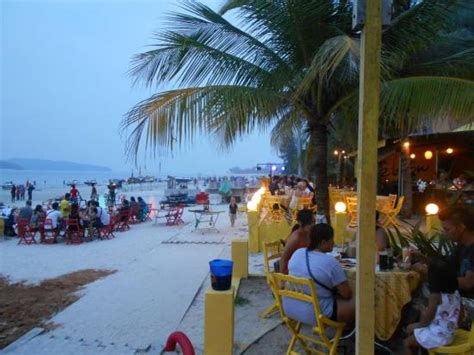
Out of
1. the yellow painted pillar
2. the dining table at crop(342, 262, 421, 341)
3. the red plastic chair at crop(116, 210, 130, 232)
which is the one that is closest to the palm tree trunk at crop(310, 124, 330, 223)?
the yellow painted pillar

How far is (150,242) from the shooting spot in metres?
12.5

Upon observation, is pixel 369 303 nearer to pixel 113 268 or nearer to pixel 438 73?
pixel 438 73

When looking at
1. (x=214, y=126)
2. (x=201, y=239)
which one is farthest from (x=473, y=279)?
(x=201, y=239)

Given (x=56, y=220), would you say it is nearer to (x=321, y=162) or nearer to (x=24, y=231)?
(x=24, y=231)

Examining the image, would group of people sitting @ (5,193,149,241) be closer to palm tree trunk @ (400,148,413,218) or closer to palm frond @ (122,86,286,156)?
palm frond @ (122,86,286,156)

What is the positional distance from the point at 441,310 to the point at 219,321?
5.57 feet

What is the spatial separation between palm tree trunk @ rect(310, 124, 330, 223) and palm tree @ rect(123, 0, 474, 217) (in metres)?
0.02

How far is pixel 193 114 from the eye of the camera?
5031mm

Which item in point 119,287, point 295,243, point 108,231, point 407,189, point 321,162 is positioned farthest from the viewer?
point 108,231

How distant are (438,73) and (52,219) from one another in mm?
11346

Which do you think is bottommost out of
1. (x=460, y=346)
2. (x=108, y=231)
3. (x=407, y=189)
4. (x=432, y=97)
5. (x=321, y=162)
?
(x=108, y=231)

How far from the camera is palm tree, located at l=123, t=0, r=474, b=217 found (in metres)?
4.93

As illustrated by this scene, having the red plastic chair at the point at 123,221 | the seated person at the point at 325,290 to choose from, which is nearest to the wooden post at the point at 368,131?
the seated person at the point at 325,290

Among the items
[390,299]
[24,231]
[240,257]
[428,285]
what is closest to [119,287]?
[240,257]
